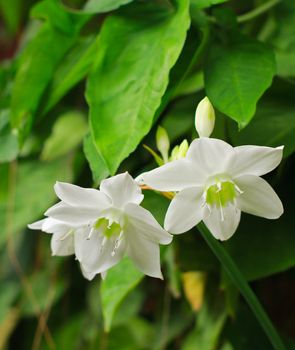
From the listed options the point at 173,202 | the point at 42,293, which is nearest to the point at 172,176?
the point at 173,202

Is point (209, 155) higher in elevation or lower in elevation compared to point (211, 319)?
higher

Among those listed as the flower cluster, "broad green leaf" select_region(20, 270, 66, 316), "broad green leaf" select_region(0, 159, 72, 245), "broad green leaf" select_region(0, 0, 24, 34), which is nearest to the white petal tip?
the flower cluster

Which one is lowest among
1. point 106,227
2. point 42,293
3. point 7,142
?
point 42,293

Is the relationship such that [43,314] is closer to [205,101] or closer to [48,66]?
[48,66]

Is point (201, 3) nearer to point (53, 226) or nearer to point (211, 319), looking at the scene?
point (53, 226)

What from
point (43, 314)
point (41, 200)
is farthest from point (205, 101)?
point (43, 314)

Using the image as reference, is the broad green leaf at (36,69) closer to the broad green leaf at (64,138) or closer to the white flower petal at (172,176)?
the broad green leaf at (64,138)
